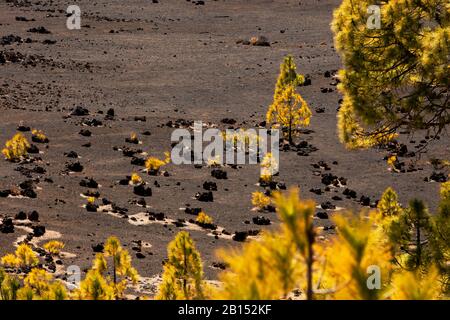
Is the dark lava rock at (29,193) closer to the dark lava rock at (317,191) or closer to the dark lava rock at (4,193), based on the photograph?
the dark lava rock at (4,193)

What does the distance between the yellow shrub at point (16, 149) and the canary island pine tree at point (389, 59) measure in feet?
91.5

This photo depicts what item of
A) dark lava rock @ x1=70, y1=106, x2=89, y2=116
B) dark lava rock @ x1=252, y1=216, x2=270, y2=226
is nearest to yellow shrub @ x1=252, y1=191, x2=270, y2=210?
dark lava rock @ x1=252, y1=216, x2=270, y2=226

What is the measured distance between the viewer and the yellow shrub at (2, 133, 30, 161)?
120ft

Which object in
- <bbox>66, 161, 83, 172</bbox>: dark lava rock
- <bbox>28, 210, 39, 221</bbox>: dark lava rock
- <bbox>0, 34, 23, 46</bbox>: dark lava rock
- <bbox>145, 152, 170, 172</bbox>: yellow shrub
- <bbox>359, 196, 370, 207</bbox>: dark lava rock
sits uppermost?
<bbox>0, 34, 23, 46</bbox>: dark lava rock

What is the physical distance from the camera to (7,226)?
26.0 meters

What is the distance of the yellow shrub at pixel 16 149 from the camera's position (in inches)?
1435

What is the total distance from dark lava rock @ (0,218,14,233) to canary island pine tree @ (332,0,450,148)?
57.7 ft

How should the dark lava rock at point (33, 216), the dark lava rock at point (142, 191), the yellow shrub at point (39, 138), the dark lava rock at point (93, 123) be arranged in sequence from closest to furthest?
the dark lava rock at point (33, 216) → the dark lava rock at point (142, 191) → the yellow shrub at point (39, 138) → the dark lava rock at point (93, 123)

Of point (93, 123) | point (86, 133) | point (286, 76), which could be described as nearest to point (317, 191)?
point (286, 76)

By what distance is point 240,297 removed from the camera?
3018 mm

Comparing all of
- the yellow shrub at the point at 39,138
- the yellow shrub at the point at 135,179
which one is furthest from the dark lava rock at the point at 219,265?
the yellow shrub at the point at 39,138

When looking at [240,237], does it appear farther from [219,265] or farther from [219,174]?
[219,174]

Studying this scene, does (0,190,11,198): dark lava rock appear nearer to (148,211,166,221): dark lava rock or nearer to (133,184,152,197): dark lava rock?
(133,184,152,197): dark lava rock
